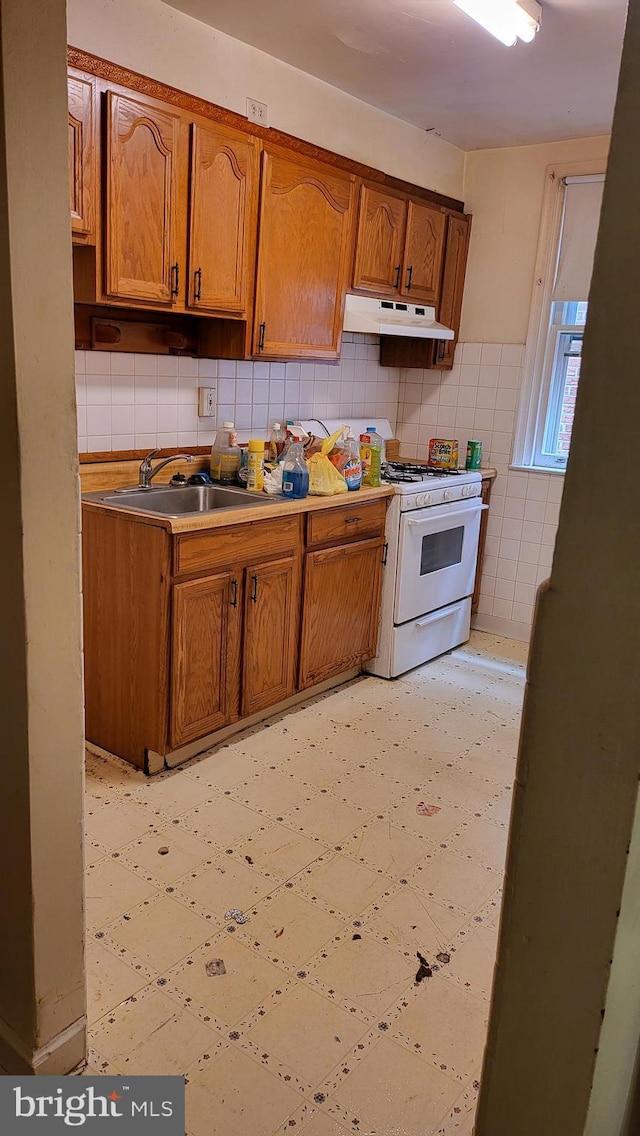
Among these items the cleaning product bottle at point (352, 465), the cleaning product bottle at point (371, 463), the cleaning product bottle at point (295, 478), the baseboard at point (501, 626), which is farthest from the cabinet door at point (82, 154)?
the baseboard at point (501, 626)

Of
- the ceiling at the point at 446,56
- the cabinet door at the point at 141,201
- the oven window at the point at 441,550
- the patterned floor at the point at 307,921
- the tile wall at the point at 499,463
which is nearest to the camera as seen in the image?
the patterned floor at the point at 307,921

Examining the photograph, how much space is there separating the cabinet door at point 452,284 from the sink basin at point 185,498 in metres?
1.67

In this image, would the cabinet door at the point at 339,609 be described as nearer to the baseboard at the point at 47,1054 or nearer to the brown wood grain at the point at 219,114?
the brown wood grain at the point at 219,114

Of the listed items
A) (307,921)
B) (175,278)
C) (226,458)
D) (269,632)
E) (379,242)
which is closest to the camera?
(307,921)

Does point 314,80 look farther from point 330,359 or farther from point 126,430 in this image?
point 126,430

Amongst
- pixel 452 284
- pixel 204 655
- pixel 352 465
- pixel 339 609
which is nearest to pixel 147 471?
pixel 204 655

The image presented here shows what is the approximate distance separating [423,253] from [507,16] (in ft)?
4.97

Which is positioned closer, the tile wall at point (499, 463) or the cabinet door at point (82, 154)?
the cabinet door at point (82, 154)

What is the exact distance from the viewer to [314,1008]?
184cm

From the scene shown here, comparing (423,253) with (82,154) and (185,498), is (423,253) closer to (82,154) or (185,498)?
(185,498)

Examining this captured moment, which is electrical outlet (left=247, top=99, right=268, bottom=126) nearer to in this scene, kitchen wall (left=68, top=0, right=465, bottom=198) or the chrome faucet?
kitchen wall (left=68, top=0, right=465, bottom=198)

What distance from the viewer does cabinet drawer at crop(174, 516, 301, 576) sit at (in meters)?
2.65

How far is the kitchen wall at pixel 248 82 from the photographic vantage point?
2533mm

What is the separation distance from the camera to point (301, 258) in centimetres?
325
